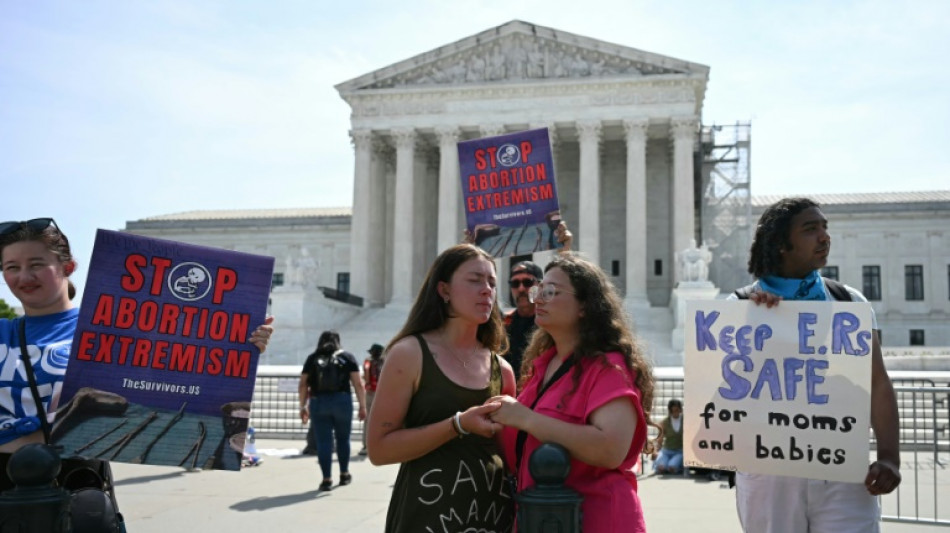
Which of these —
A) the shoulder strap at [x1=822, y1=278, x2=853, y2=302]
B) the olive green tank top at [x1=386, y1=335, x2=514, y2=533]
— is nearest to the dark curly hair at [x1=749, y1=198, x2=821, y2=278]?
the shoulder strap at [x1=822, y1=278, x2=853, y2=302]

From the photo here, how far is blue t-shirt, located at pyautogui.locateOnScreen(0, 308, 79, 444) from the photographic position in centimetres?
393

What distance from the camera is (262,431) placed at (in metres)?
17.0

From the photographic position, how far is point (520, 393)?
402 centimetres

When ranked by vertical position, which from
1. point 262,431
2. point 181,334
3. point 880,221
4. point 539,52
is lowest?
point 262,431

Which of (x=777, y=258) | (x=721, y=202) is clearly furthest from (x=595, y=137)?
(x=777, y=258)

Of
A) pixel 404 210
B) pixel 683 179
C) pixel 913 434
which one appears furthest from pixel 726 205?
pixel 913 434

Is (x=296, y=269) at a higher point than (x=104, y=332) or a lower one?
higher

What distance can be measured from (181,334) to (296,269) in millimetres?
34726

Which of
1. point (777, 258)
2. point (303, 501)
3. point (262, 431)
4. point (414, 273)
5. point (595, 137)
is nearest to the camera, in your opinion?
point (777, 258)

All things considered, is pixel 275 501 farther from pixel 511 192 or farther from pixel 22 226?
pixel 22 226

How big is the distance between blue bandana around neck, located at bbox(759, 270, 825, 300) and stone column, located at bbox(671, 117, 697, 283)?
1497 inches

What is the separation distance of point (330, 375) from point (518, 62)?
3551cm

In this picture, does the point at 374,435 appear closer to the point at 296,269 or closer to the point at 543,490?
the point at 543,490

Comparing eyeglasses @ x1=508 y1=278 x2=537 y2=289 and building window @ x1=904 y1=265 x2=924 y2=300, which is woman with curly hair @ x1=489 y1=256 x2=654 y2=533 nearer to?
eyeglasses @ x1=508 y1=278 x2=537 y2=289
